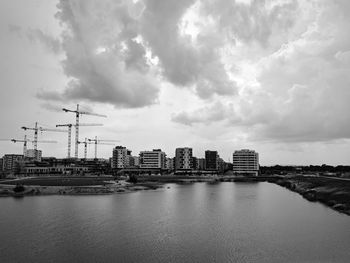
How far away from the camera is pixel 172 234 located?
5344 cm

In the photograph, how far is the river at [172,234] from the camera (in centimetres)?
4156

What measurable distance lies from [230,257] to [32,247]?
25.0 meters

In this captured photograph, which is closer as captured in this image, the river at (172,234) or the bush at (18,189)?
the river at (172,234)

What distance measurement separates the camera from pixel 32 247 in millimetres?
44844

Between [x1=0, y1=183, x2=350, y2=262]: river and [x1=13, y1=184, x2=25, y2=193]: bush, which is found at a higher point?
[x1=13, y1=184, x2=25, y2=193]: bush

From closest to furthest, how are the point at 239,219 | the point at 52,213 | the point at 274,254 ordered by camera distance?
the point at 274,254
the point at 239,219
the point at 52,213

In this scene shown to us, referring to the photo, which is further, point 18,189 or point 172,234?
point 18,189

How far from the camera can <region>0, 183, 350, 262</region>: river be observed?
136 ft

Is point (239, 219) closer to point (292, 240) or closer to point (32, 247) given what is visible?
point (292, 240)

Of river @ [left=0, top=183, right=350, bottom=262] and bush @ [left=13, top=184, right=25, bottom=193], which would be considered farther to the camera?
bush @ [left=13, top=184, right=25, bottom=193]

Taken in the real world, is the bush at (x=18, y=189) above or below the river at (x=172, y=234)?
above

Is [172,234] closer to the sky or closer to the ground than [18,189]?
closer to the ground

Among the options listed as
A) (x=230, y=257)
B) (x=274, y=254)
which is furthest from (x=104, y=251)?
(x=274, y=254)

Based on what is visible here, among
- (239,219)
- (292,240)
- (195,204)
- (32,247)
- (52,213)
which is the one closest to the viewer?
(32,247)
